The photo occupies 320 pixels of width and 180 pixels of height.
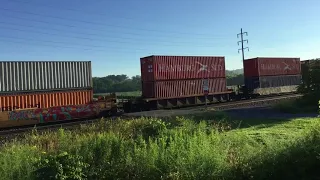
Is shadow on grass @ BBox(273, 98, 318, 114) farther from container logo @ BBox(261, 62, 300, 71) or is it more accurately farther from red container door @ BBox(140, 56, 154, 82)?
container logo @ BBox(261, 62, 300, 71)

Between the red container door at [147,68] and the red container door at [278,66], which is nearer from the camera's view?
the red container door at [147,68]

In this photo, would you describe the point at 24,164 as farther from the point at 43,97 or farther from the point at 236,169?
the point at 43,97

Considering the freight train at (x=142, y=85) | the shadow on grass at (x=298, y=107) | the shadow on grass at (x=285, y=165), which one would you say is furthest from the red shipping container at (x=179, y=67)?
the shadow on grass at (x=285, y=165)

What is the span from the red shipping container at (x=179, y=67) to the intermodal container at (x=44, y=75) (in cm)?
645

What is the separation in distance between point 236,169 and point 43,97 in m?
19.0

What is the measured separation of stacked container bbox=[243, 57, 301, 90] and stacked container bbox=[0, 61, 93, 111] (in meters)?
22.0

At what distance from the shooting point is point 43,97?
72.8ft

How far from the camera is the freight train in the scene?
2120 centimetres

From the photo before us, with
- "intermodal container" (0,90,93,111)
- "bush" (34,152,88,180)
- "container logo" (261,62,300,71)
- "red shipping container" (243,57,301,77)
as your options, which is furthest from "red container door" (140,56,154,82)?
"bush" (34,152,88,180)

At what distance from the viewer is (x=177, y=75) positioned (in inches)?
1193

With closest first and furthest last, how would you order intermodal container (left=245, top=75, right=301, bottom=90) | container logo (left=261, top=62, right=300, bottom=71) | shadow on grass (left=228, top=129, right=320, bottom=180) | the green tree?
shadow on grass (left=228, top=129, right=320, bottom=180) → the green tree → intermodal container (left=245, top=75, right=301, bottom=90) → container logo (left=261, top=62, right=300, bottom=71)

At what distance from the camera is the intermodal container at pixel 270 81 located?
38719 mm

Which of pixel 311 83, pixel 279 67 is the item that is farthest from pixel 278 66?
pixel 311 83

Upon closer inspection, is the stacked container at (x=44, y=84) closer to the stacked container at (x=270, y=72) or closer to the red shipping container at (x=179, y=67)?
the red shipping container at (x=179, y=67)
